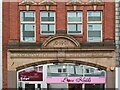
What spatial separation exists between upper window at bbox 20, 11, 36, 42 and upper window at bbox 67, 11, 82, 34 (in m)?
2.22

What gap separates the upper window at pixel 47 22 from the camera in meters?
23.9

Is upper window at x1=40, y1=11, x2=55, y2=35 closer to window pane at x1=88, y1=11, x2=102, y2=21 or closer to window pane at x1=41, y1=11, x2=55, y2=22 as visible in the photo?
window pane at x1=41, y1=11, x2=55, y2=22

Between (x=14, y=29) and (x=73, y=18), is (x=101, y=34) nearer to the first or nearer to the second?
(x=73, y=18)

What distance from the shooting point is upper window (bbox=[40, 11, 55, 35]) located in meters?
23.9

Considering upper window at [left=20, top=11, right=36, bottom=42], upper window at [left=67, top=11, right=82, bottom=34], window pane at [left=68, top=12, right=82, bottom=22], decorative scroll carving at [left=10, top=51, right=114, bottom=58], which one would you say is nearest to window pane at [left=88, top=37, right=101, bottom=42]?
upper window at [left=67, top=11, right=82, bottom=34]

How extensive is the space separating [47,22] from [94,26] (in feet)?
9.66

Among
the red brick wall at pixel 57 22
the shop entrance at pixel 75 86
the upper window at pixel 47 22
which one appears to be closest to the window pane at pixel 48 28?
the upper window at pixel 47 22

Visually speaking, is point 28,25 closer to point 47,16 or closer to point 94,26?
point 47,16

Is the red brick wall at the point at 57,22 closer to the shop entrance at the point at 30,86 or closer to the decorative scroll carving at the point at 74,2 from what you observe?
the decorative scroll carving at the point at 74,2

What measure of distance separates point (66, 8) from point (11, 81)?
566 cm

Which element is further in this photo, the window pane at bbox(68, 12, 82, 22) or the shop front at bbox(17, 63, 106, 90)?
the window pane at bbox(68, 12, 82, 22)

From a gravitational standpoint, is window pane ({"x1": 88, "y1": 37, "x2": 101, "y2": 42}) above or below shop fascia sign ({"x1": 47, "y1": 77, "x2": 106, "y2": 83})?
above

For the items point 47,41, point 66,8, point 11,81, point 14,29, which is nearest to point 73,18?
point 66,8

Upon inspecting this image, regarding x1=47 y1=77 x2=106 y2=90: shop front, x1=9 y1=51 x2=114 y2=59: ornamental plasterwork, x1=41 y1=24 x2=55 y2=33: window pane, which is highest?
x1=41 y1=24 x2=55 y2=33: window pane
